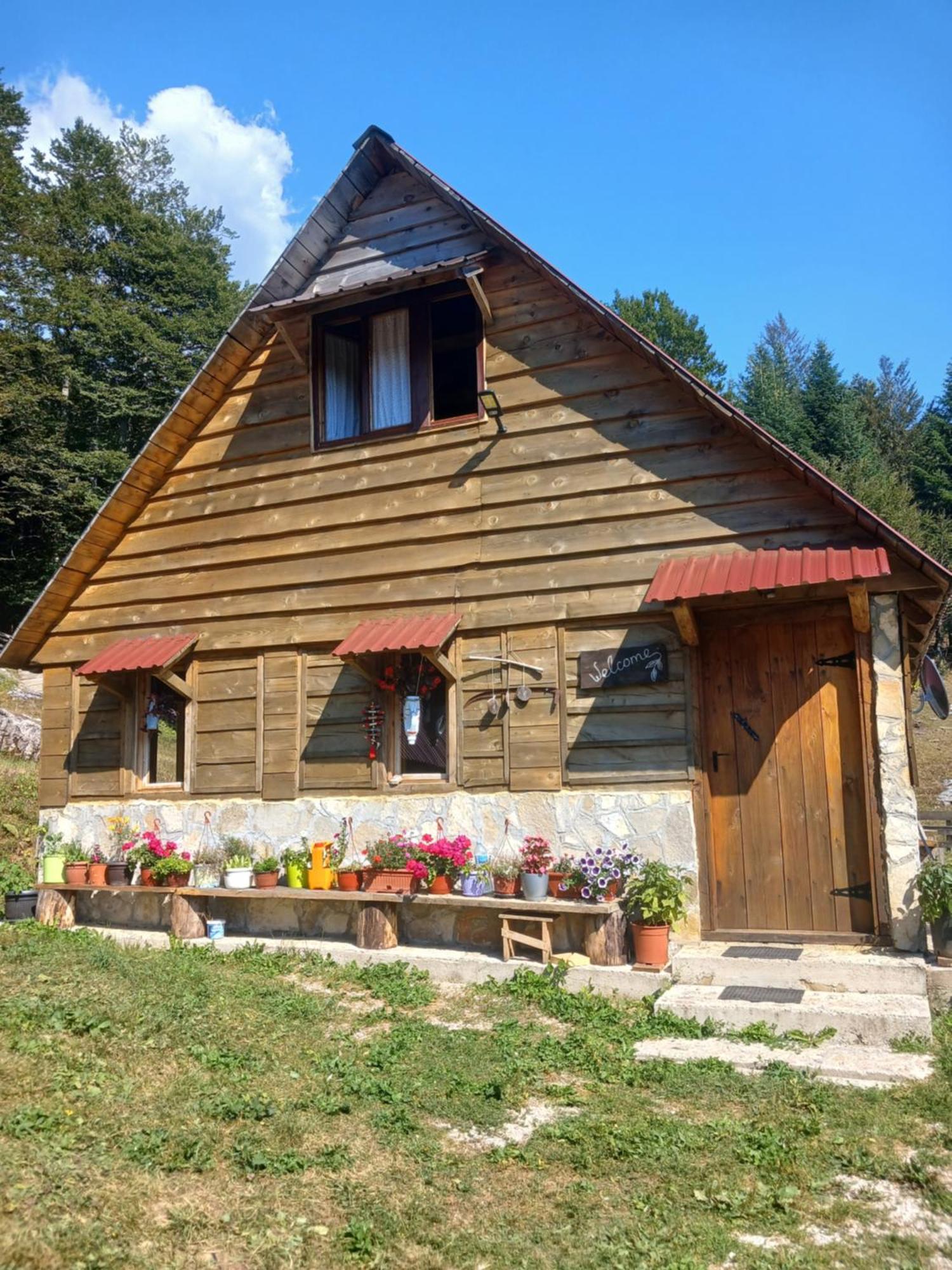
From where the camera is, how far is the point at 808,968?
23.6ft

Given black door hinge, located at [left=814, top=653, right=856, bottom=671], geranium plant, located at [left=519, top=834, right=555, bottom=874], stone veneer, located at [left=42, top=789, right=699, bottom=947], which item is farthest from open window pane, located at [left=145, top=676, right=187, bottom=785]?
black door hinge, located at [left=814, top=653, right=856, bottom=671]

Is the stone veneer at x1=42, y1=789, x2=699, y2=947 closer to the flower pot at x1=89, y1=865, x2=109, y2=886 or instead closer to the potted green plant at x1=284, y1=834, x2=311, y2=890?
the potted green plant at x1=284, y1=834, x2=311, y2=890

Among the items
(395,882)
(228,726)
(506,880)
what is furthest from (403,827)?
(228,726)

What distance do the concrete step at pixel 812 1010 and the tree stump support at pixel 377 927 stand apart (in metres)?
2.75

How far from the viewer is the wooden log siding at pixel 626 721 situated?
8508 mm

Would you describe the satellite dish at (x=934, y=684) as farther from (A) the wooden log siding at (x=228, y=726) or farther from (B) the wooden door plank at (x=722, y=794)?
(A) the wooden log siding at (x=228, y=726)

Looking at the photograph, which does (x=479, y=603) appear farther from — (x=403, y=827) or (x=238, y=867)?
(x=238, y=867)

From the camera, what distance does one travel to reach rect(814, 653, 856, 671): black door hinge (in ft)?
26.8

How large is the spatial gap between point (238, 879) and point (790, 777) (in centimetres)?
524

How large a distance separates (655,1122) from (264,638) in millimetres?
6688

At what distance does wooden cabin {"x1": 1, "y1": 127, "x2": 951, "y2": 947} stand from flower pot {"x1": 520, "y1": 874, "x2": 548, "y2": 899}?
1.66 feet

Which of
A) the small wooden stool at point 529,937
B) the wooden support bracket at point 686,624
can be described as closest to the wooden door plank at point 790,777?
the wooden support bracket at point 686,624

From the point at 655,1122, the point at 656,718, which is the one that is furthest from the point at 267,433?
the point at 655,1122

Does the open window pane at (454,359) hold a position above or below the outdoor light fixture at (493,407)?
above
